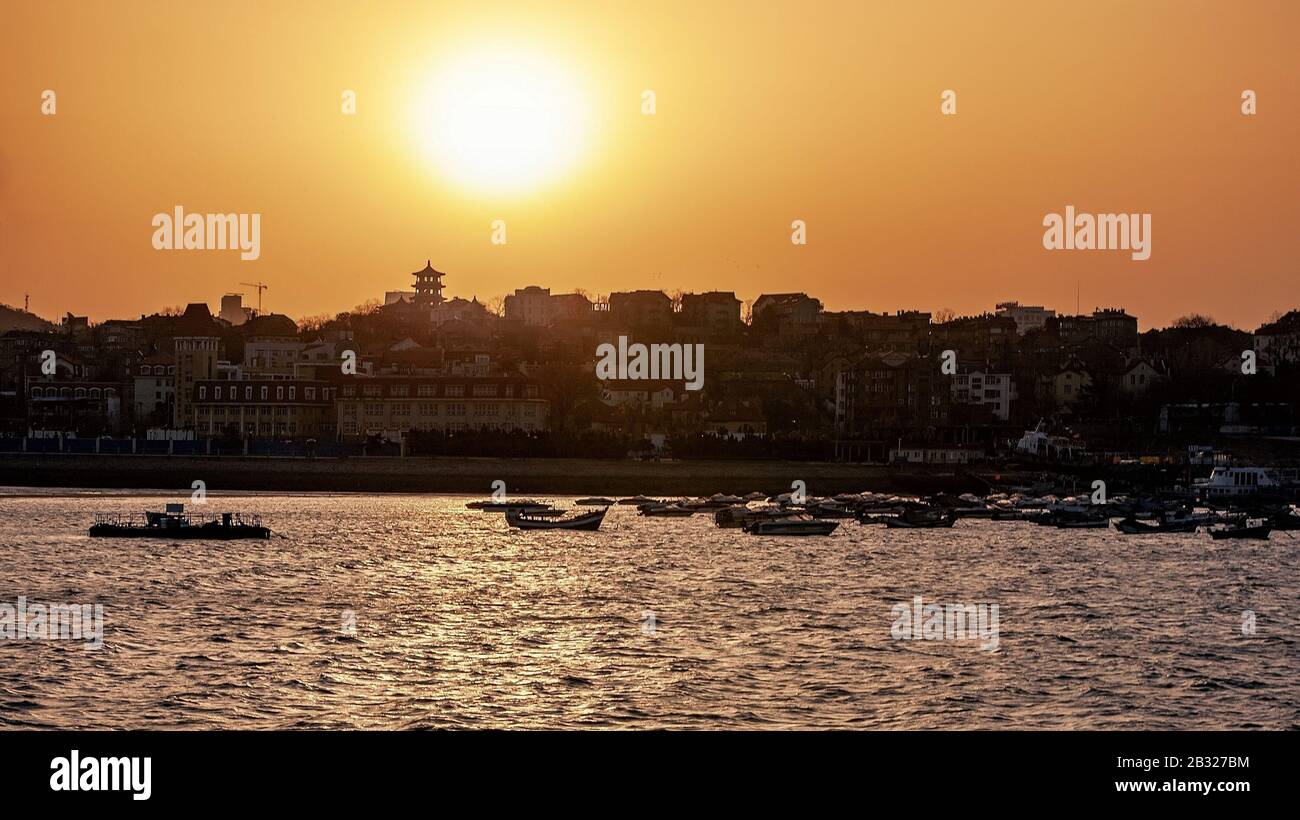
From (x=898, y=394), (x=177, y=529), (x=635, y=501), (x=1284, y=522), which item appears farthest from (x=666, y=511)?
(x=898, y=394)

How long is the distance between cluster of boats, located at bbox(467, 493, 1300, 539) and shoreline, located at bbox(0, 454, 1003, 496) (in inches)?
462

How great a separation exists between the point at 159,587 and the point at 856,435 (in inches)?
3629

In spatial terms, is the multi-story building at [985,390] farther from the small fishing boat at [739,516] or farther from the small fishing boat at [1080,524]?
the small fishing boat at [739,516]

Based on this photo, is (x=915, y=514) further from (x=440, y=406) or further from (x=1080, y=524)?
(x=440, y=406)

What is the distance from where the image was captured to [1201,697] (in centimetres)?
2622

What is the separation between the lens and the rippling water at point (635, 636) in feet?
78.9

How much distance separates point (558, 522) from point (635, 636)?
3771 cm

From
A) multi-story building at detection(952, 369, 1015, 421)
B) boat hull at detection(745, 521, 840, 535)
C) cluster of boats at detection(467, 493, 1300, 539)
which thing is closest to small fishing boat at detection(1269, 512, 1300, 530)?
cluster of boats at detection(467, 493, 1300, 539)

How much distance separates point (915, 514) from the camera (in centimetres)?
7538

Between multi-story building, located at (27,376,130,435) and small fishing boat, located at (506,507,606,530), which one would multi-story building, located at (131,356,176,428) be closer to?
multi-story building, located at (27,376,130,435)

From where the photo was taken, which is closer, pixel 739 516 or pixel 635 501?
pixel 739 516

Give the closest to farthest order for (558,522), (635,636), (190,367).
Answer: (635,636) < (558,522) < (190,367)
